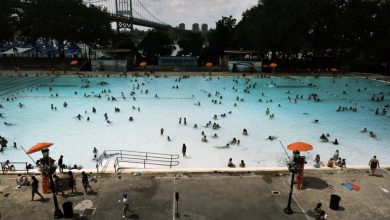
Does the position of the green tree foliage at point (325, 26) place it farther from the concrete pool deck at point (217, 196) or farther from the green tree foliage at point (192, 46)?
the concrete pool deck at point (217, 196)

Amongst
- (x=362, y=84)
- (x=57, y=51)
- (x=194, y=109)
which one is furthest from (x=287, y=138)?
(x=57, y=51)

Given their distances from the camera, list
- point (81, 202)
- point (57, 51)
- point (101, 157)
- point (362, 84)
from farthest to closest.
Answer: point (57, 51)
point (362, 84)
point (101, 157)
point (81, 202)

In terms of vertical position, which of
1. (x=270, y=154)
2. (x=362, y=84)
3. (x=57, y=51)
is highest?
(x=57, y=51)

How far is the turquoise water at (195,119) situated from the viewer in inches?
962

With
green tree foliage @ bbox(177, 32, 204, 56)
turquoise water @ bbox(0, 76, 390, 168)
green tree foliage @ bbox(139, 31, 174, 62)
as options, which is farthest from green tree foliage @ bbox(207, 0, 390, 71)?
green tree foliage @ bbox(139, 31, 174, 62)

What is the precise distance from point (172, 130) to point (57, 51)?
54374 millimetres

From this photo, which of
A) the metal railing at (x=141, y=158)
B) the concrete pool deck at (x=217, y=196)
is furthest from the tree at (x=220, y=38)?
the concrete pool deck at (x=217, y=196)

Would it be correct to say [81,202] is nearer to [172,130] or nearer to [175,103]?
[172,130]

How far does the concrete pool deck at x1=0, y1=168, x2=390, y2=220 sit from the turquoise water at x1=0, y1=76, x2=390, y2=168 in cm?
579

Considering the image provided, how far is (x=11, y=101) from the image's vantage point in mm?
38938

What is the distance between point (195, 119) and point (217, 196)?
18599 mm

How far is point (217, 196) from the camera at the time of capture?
14617mm

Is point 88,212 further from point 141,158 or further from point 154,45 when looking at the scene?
point 154,45

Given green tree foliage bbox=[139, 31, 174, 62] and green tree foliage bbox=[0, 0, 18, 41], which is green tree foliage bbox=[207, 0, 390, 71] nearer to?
green tree foliage bbox=[139, 31, 174, 62]
